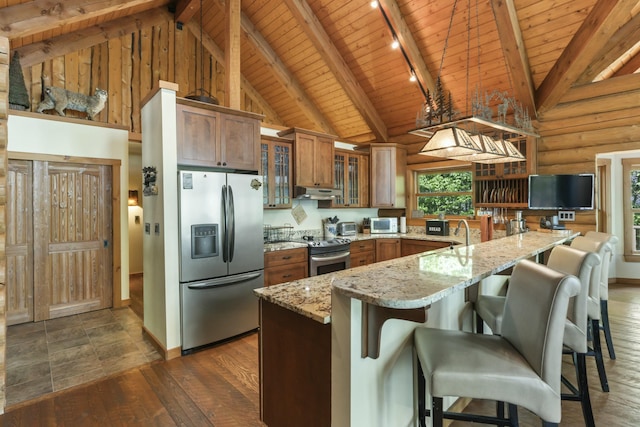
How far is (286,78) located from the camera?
5.78m

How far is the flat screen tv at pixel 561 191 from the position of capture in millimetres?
4273

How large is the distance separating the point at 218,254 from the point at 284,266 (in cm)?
99

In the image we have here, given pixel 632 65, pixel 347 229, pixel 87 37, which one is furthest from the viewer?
pixel 347 229

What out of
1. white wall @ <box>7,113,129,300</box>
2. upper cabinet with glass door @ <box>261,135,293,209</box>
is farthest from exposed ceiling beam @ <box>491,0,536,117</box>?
white wall @ <box>7,113,129,300</box>

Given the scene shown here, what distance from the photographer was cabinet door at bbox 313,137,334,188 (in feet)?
16.1

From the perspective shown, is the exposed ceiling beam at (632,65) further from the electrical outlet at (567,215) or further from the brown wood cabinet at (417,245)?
the brown wood cabinet at (417,245)

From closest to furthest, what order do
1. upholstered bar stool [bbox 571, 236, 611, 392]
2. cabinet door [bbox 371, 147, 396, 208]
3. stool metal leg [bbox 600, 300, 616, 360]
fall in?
upholstered bar stool [bbox 571, 236, 611, 392] → stool metal leg [bbox 600, 300, 616, 360] → cabinet door [bbox 371, 147, 396, 208]

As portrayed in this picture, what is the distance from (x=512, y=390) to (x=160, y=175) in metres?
3.11

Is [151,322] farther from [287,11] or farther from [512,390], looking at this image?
[287,11]

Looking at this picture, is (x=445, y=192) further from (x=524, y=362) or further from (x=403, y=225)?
(x=524, y=362)

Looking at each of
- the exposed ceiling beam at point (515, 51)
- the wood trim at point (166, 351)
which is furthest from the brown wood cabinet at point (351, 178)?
the wood trim at point (166, 351)

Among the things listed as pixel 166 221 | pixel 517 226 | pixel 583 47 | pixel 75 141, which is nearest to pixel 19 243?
pixel 75 141

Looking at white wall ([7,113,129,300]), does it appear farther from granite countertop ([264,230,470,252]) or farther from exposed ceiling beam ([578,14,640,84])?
exposed ceiling beam ([578,14,640,84])

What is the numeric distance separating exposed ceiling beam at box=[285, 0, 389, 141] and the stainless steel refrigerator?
2601mm
